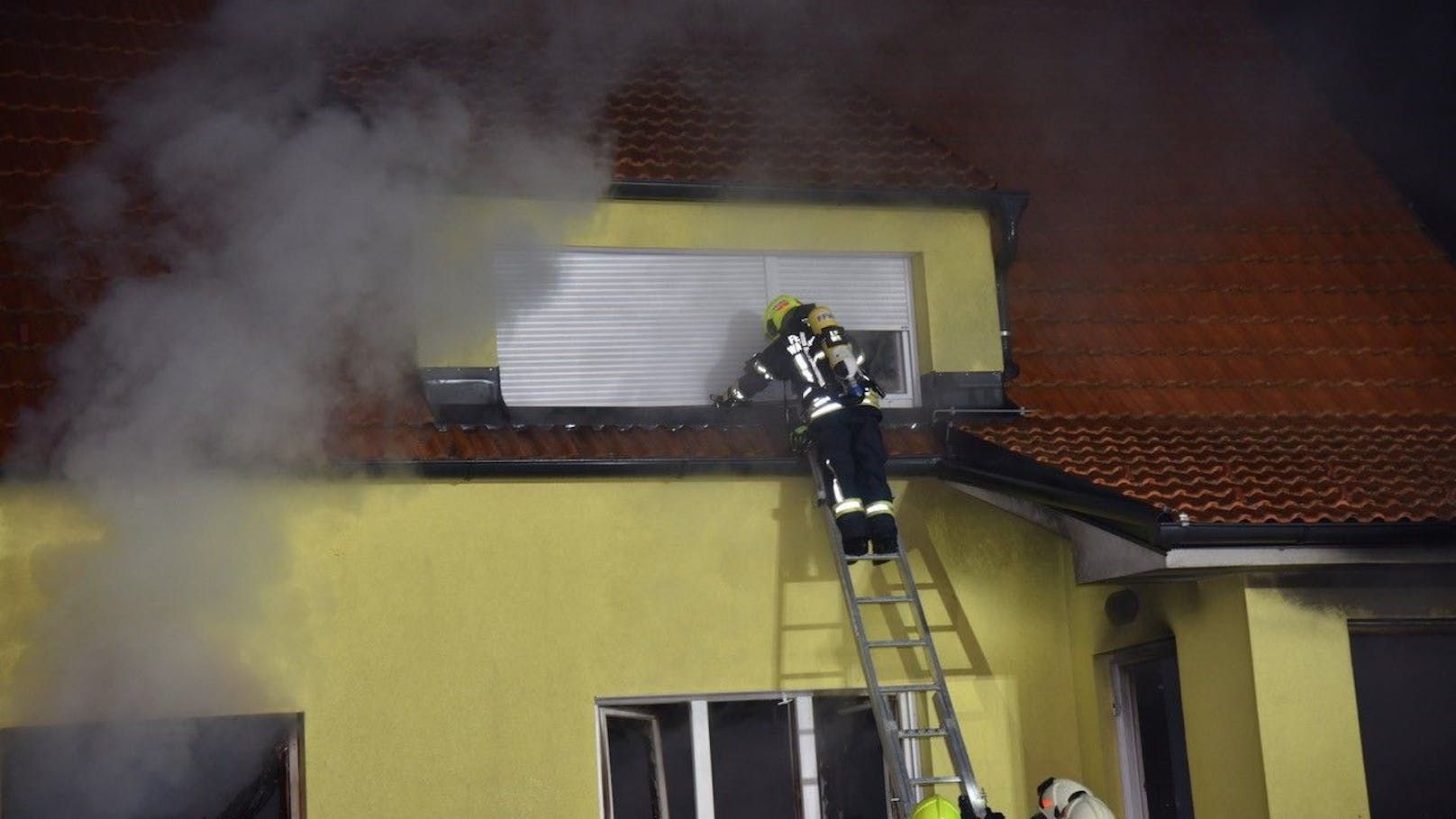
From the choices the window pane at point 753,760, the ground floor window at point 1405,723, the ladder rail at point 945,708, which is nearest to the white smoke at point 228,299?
the window pane at point 753,760

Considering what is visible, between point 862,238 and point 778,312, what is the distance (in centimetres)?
94

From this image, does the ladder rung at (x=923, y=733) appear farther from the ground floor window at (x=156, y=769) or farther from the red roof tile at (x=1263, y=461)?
the ground floor window at (x=156, y=769)

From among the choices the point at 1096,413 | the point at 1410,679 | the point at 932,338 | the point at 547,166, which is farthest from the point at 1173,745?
the point at 547,166

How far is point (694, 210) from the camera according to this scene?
10.3m

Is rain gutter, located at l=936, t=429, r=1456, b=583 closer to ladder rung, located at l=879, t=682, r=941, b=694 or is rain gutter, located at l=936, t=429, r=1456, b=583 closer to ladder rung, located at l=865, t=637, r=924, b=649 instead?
ladder rung, located at l=865, t=637, r=924, b=649

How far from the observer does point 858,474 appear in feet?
31.2

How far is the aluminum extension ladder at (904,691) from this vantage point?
861cm

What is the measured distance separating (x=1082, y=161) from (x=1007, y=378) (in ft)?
8.13

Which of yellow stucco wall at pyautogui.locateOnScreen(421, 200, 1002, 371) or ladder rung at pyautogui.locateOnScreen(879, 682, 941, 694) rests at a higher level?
yellow stucco wall at pyautogui.locateOnScreen(421, 200, 1002, 371)

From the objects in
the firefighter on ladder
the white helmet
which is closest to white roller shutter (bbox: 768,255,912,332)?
the firefighter on ladder

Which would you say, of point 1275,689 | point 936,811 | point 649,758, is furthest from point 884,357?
point 936,811

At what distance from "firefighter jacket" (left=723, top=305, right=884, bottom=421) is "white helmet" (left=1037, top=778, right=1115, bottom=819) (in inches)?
92.4

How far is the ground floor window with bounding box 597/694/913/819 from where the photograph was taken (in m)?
9.43

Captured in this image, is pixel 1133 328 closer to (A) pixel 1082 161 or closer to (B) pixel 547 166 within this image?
(A) pixel 1082 161
